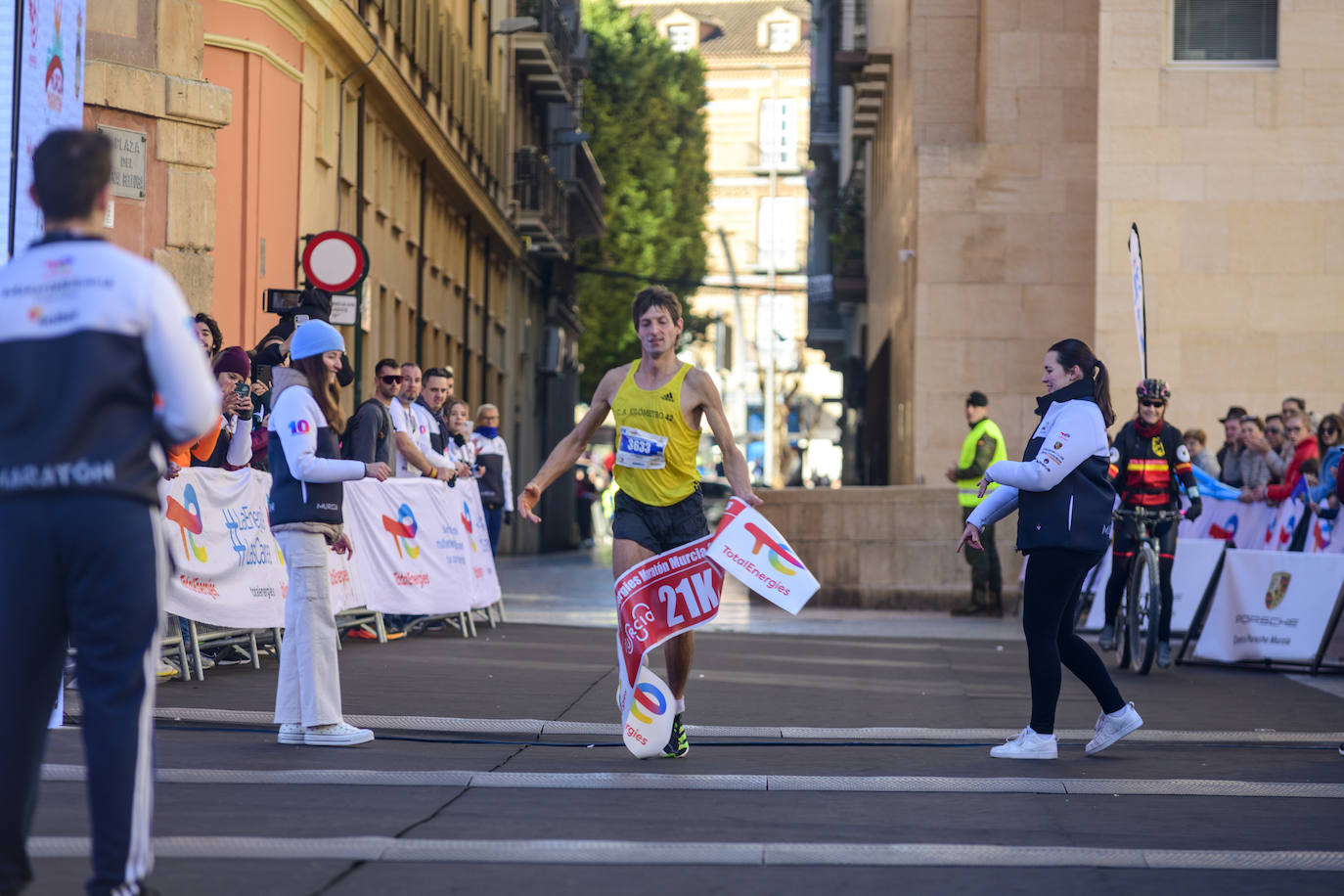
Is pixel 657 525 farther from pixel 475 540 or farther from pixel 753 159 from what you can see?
pixel 753 159

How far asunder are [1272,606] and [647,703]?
7.29 m

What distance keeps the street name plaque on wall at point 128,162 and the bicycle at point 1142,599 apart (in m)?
9.61

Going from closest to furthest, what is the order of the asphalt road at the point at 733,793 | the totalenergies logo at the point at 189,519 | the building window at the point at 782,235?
the asphalt road at the point at 733,793
the totalenergies logo at the point at 189,519
the building window at the point at 782,235

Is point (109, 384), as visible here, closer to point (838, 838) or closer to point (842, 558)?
point (838, 838)

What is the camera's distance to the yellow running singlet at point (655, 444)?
28.2ft

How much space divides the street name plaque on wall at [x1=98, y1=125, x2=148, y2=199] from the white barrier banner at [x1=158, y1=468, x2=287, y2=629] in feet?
21.1

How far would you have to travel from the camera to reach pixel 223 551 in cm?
1176

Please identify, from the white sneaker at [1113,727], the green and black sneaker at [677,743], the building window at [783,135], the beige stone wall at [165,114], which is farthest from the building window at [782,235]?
the green and black sneaker at [677,743]

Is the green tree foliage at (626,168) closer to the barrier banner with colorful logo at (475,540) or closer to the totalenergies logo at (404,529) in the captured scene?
the barrier banner with colorful logo at (475,540)

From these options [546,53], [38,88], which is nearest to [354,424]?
[38,88]

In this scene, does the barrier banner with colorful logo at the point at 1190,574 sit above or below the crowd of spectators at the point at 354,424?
below

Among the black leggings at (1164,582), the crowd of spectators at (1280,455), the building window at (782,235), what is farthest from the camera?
the building window at (782,235)

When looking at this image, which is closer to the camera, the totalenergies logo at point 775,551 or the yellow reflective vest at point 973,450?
the totalenergies logo at point 775,551

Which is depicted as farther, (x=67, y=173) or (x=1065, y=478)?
(x=1065, y=478)
